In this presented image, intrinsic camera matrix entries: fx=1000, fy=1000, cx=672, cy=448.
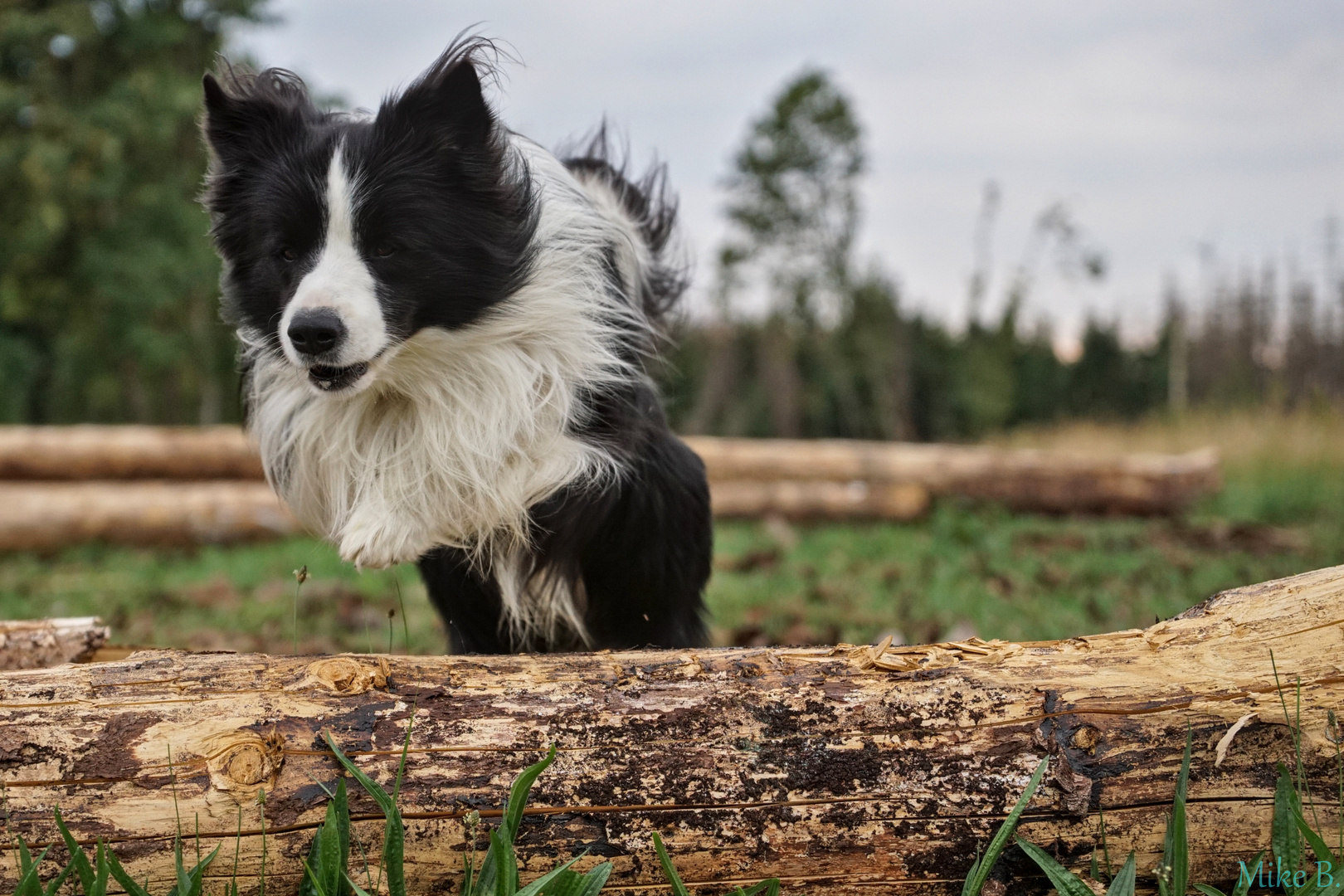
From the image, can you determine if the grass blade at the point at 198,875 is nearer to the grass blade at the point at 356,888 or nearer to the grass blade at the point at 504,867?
the grass blade at the point at 356,888

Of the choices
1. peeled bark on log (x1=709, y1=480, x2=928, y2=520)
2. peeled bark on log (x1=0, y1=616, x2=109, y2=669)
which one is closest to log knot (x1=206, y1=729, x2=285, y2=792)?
peeled bark on log (x1=0, y1=616, x2=109, y2=669)

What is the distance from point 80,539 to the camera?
8336mm

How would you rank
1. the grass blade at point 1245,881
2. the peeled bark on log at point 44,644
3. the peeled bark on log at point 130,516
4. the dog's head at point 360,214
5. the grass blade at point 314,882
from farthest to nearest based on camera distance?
the peeled bark on log at point 130,516 → the peeled bark on log at point 44,644 → the dog's head at point 360,214 → the grass blade at point 1245,881 → the grass blade at point 314,882

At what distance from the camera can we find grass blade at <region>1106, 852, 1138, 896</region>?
5.67 ft

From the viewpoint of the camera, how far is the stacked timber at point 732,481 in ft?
27.8

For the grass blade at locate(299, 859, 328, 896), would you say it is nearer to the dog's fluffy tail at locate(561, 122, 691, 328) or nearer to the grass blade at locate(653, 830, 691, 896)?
the grass blade at locate(653, 830, 691, 896)

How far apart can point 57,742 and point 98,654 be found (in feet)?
3.36

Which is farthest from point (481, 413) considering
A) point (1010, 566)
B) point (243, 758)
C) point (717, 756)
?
point (1010, 566)

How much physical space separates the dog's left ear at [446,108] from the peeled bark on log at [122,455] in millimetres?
6767

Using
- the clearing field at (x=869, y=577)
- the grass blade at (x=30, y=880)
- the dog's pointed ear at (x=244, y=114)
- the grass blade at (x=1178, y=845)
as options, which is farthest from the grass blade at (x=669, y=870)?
the dog's pointed ear at (x=244, y=114)

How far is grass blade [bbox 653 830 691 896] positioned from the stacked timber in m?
7.30

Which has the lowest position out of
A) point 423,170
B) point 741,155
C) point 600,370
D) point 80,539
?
point 80,539

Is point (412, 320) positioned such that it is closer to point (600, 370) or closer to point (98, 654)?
point (600, 370)

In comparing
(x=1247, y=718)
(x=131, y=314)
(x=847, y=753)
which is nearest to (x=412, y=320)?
(x=847, y=753)
